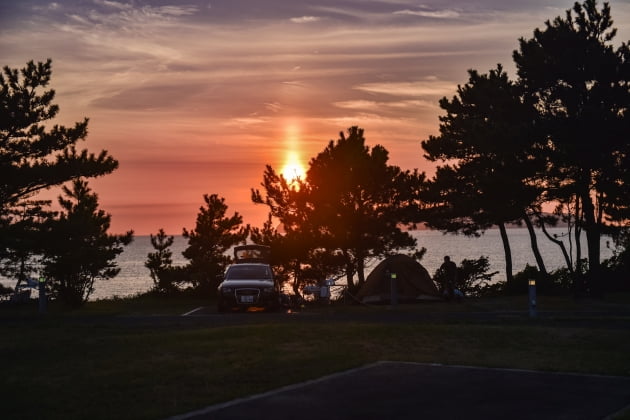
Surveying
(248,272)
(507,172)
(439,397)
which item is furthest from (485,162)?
(439,397)

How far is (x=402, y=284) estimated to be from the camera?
29906mm

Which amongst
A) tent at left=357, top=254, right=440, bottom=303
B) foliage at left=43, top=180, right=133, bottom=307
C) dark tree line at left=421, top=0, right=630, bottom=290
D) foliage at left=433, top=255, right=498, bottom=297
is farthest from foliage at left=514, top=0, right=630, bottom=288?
foliage at left=43, top=180, right=133, bottom=307

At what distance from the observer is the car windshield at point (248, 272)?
1057 inches

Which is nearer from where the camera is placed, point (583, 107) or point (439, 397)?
point (439, 397)

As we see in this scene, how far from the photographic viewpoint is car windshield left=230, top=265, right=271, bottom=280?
26.9 meters

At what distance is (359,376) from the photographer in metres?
10.4

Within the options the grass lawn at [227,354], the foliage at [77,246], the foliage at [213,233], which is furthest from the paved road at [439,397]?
the foliage at [213,233]

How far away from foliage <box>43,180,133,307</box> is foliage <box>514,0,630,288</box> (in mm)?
18487

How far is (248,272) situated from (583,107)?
1329cm

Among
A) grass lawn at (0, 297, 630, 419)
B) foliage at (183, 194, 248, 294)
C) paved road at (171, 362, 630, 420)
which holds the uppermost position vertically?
foliage at (183, 194, 248, 294)

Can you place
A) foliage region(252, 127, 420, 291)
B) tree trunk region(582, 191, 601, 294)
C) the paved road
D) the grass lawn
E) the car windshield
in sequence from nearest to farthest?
A: the paved road → the grass lawn → the car windshield → tree trunk region(582, 191, 601, 294) → foliage region(252, 127, 420, 291)

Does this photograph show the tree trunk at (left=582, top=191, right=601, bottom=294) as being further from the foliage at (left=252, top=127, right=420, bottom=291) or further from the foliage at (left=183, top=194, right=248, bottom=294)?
the foliage at (left=183, top=194, right=248, bottom=294)

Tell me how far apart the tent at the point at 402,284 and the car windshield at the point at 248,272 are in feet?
15.9

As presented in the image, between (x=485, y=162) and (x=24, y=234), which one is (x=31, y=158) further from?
(x=485, y=162)
